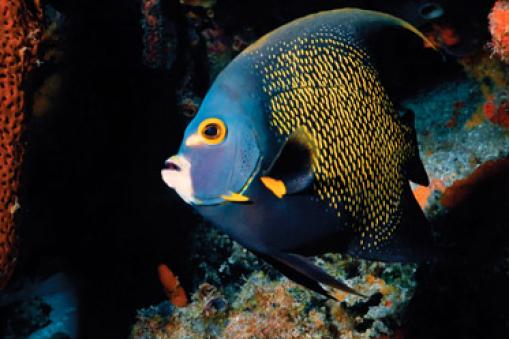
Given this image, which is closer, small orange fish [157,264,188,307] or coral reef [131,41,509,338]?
coral reef [131,41,509,338]

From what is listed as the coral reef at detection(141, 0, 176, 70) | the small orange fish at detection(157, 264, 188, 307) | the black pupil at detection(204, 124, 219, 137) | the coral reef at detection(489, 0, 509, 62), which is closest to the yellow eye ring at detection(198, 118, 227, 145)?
the black pupil at detection(204, 124, 219, 137)

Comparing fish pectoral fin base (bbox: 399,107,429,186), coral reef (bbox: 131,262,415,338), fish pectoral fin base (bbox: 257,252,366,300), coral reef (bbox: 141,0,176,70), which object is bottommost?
coral reef (bbox: 131,262,415,338)

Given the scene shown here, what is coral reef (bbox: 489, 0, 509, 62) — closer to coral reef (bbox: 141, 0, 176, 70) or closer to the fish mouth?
the fish mouth

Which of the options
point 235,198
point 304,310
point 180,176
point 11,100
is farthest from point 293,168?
point 304,310

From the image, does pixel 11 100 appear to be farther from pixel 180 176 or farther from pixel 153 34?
pixel 153 34

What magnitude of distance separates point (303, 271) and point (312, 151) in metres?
0.35

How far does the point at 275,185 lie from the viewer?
114 cm

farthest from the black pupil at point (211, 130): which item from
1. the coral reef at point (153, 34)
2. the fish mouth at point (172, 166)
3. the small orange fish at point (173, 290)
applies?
the coral reef at point (153, 34)

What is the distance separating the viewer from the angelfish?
44.9 inches

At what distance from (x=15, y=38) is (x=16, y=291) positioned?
344 centimetres

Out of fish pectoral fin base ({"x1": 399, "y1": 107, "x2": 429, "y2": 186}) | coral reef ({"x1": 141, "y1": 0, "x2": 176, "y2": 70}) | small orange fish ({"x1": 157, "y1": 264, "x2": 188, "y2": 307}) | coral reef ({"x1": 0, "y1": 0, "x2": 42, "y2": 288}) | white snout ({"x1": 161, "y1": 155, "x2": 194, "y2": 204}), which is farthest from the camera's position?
coral reef ({"x1": 141, "y1": 0, "x2": 176, "y2": 70})

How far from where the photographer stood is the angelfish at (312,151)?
114 centimetres

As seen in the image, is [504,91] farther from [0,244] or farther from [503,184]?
[0,244]

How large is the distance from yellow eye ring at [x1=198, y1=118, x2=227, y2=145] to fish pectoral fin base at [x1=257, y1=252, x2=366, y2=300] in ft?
1.15
